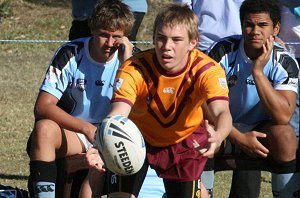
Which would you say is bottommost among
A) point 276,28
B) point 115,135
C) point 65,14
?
point 65,14

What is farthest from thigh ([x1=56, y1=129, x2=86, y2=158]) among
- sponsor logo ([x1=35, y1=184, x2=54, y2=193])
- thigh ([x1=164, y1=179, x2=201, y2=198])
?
thigh ([x1=164, y1=179, x2=201, y2=198])

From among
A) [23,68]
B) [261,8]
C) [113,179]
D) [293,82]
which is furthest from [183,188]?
[23,68]

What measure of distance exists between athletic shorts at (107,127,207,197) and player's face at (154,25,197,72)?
55 cm

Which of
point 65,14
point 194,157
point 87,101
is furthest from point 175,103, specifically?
point 65,14

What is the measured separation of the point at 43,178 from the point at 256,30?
187 centimetres

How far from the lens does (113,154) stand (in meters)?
5.62

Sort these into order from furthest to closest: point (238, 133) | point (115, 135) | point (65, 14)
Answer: point (65, 14) → point (238, 133) → point (115, 135)

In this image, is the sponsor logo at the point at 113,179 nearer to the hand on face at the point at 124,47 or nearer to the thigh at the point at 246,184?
the hand on face at the point at 124,47

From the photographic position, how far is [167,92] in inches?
244

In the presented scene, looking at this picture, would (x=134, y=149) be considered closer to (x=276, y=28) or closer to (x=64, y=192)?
(x=64, y=192)

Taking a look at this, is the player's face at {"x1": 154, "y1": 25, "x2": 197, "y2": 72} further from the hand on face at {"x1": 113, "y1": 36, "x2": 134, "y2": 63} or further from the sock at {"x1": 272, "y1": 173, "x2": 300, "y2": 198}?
the sock at {"x1": 272, "y1": 173, "x2": 300, "y2": 198}

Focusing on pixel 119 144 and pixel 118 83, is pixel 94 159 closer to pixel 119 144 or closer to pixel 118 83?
pixel 119 144

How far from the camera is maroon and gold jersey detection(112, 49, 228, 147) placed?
6.09 meters

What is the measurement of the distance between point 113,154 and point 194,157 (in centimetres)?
85
